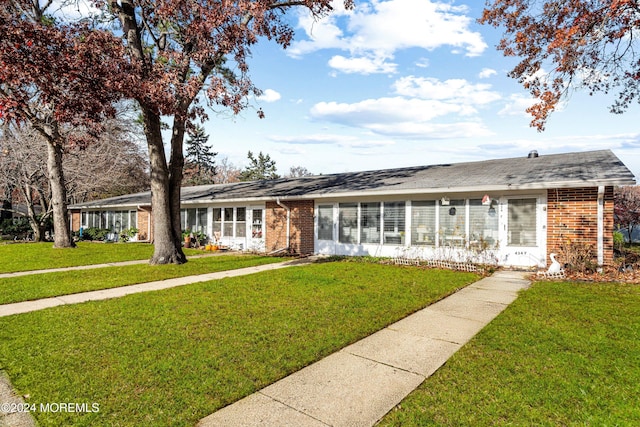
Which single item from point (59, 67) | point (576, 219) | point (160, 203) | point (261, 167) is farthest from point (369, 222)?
point (261, 167)

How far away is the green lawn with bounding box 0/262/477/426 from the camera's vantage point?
3033mm

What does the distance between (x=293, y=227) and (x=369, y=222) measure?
3383 millimetres

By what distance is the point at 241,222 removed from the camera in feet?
53.1

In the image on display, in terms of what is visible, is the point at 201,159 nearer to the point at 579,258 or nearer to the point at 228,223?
the point at 228,223

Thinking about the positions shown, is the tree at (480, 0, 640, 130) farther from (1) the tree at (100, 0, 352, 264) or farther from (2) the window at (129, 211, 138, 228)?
(2) the window at (129, 211, 138, 228)

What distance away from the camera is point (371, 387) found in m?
3.30

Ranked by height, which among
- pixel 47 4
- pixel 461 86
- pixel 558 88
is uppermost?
pixel 47 4

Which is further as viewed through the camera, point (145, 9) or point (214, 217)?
point (214, 217)

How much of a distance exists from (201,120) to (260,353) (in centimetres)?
992

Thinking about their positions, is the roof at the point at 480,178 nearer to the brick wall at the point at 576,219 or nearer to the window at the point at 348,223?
the brick wall at the point at 576,219

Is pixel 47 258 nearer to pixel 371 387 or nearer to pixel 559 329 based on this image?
pixel 371 387

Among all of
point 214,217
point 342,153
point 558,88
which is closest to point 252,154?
point 342,153

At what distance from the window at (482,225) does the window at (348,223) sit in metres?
3.99

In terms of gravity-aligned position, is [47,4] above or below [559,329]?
above
